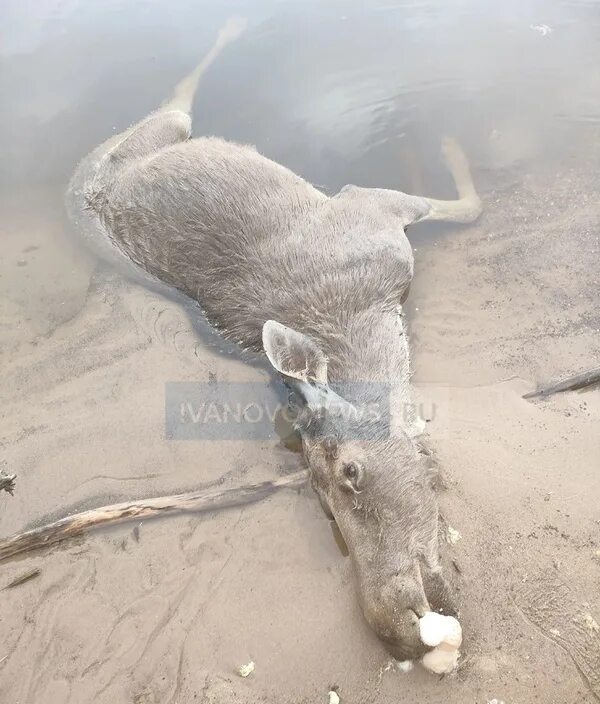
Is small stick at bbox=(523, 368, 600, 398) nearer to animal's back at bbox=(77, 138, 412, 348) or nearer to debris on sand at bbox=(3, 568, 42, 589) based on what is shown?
animal's back at bbox=(77, 138, 412, 348)

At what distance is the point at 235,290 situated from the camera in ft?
15.8

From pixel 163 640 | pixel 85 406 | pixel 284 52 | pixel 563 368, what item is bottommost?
pixel 563 368

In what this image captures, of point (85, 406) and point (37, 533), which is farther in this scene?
point (85, 406)

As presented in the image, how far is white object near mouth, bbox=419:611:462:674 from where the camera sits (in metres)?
2.89

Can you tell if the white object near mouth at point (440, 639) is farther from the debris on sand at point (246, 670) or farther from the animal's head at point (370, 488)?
the debris on sand at point (246, 670)

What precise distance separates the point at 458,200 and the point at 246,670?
4.91 metres

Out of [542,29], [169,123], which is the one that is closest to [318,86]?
[169,123]

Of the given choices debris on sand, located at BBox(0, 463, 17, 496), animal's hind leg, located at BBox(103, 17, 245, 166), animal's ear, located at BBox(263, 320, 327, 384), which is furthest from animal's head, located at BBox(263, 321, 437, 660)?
animal's hind leg, located at BBox(103, 17, 245, 166)

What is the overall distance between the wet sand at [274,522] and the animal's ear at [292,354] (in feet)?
2.38

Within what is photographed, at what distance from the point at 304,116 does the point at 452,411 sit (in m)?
4.81

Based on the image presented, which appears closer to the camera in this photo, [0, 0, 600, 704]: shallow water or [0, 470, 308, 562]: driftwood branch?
[0, 0, 600, 704]: shallow water

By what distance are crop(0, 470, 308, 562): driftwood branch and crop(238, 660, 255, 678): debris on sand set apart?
0.97m

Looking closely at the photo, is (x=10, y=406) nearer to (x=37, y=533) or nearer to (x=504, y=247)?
(x=37, y=533)

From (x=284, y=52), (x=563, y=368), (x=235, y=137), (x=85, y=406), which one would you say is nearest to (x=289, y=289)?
(x=85, y=406)
